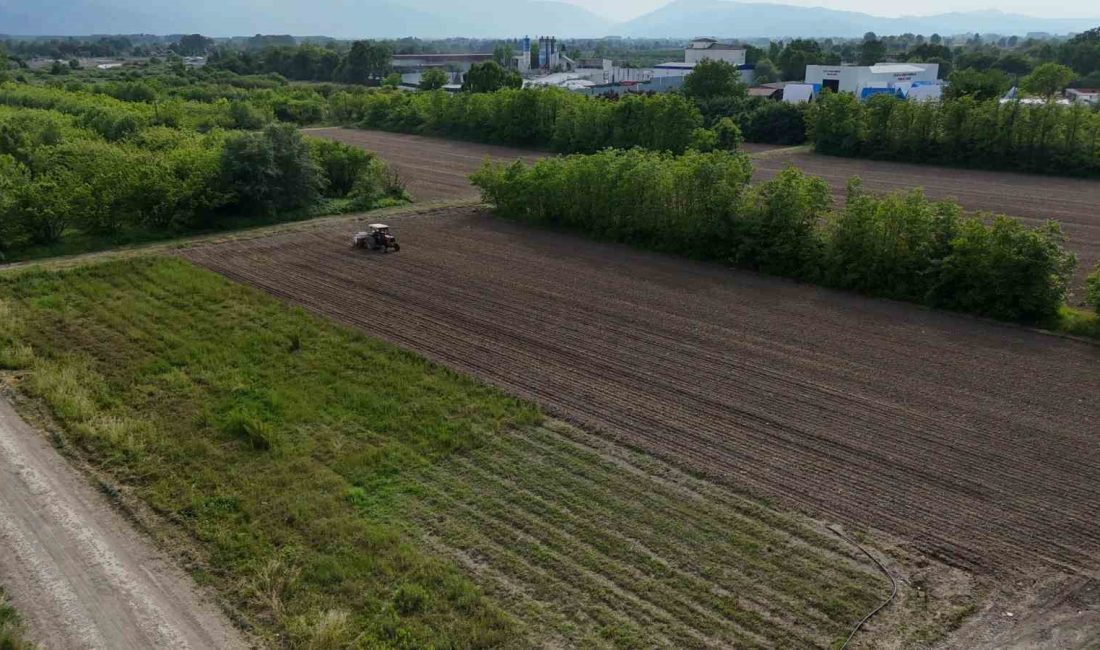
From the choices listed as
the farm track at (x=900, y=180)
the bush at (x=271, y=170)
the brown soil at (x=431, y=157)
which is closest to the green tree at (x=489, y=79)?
the brown soil at (x=431, y=157)

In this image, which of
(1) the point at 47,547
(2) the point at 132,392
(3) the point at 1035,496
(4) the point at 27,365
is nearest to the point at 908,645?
(3) the point at 1035,496

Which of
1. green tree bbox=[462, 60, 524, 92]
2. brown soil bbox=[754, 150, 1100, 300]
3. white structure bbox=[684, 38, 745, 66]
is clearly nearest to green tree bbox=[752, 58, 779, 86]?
white structure bbox=[684, 38, 745, 66]

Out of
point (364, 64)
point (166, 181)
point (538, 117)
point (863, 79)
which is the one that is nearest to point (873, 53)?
point (863, 79)

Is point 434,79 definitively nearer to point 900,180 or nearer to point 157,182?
point 900,180

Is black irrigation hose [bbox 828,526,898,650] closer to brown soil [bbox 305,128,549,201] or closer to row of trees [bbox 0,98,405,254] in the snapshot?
row of trees [bbox 0,98,405,254]

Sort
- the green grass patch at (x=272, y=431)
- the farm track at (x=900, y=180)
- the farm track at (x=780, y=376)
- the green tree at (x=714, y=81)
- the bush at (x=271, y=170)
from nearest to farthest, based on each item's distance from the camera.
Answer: the green grass patch at (x=272, y=431) < the farm track at (x=780, y=376) < the bush at (x=271, y=170) < the farm track at (x=900, y=180) < the green tree at (x=714, y=81)

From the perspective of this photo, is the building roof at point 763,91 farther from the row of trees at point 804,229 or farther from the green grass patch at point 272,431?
the green grass patch at point 272,431
